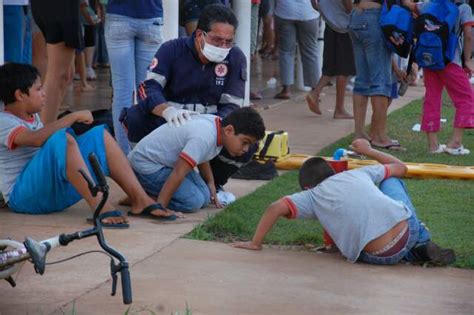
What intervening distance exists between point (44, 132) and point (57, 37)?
1.54 meters

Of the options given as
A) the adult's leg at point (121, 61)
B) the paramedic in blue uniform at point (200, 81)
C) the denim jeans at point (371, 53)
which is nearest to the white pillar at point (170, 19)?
the adult's leg at point (121, 61)

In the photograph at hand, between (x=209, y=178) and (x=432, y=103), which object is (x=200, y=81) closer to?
(x=209, y=178)

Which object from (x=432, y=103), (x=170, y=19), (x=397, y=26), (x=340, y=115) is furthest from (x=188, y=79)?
(x=340, y=115)

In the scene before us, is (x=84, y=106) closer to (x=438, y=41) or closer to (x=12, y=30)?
(x=12, y=30)

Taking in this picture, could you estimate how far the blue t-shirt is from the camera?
25.6ft

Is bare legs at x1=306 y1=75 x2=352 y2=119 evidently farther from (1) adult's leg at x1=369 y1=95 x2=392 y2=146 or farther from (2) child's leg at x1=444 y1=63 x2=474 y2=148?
(2) child's leg at x1=444 y1=63 x2=474 y2=148

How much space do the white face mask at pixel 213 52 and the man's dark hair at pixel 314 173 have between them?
132cm

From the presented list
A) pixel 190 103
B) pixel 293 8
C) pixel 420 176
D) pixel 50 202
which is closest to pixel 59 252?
pixel 50 202

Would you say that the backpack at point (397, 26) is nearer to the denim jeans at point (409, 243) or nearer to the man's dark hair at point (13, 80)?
the denim jeans at point (409, 243)

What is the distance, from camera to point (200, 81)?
696 cm

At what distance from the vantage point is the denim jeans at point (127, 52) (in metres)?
7.78

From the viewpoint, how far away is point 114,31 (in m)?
7.76

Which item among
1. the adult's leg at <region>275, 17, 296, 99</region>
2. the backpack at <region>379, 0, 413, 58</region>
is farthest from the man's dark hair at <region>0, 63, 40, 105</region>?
the adult's leg at <region>275, 17, 296, 99</region>

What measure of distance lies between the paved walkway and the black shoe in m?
0.05
